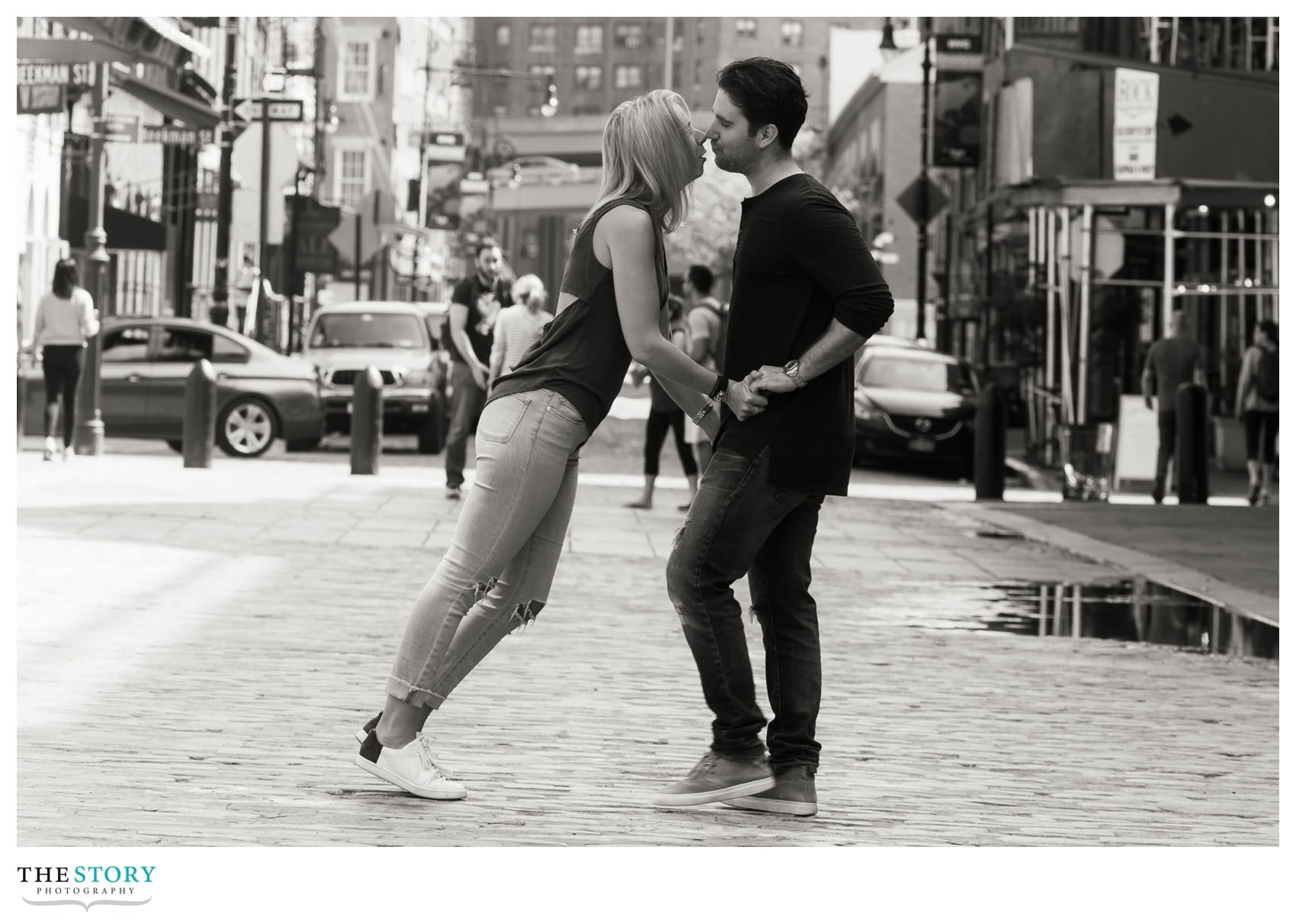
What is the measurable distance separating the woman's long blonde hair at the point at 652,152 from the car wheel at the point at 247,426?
1655cm

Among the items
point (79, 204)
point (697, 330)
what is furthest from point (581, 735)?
point (79, 204)

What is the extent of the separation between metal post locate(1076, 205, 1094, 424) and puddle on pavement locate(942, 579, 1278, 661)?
388 inches

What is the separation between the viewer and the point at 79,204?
32406mm

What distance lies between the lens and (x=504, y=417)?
514cm

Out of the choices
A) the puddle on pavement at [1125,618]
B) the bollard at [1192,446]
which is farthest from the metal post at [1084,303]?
the puddle on pavement at [1125,618]

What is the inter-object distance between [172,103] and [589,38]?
15301 centimetres

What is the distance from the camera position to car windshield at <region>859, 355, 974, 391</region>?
2444 centimetres

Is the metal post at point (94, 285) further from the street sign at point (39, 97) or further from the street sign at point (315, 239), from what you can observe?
the street sign at point (315, 239)

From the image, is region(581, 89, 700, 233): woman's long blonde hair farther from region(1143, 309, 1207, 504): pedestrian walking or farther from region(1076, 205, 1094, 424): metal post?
region(1076, 205, 1094, 424): metal post

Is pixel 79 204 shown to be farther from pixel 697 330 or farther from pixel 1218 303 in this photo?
pixel 697 330

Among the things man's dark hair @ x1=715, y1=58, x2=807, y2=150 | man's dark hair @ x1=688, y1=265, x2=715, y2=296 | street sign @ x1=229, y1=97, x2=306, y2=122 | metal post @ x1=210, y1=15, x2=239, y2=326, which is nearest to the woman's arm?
man's dark hair @ x1=715, y1=58, x2=807, y2=150

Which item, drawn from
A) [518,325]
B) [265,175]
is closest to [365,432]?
[518,325]

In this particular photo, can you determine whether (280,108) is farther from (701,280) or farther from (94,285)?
(701,280)

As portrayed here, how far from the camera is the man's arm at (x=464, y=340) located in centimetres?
1456
